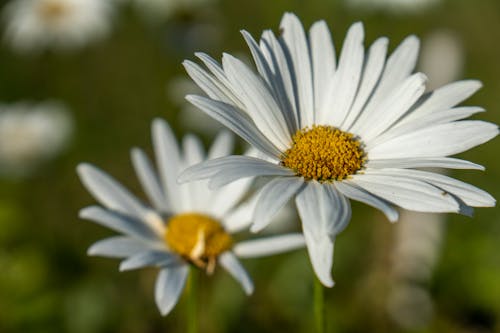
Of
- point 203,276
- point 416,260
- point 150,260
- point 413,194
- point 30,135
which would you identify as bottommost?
point 416,260

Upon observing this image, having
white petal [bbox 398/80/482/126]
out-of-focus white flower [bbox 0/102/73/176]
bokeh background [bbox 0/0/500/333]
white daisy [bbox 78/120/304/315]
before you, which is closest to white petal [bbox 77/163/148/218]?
white daisy [bbox 78/120/304/315]

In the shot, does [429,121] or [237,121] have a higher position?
[237,121]

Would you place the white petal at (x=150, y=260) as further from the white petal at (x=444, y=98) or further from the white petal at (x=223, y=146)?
the white petal at (x=444, y=98)

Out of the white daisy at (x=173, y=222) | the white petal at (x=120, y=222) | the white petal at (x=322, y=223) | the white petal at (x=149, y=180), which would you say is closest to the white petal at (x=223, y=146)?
the white daisy at (x=173, y=222)

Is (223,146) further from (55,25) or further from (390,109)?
(55,25)

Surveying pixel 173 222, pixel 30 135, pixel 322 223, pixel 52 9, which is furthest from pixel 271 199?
pixel 52 9

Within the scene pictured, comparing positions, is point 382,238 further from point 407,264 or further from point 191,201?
point 191,201

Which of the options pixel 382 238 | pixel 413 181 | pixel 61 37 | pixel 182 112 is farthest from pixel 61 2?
pixel 413 181
